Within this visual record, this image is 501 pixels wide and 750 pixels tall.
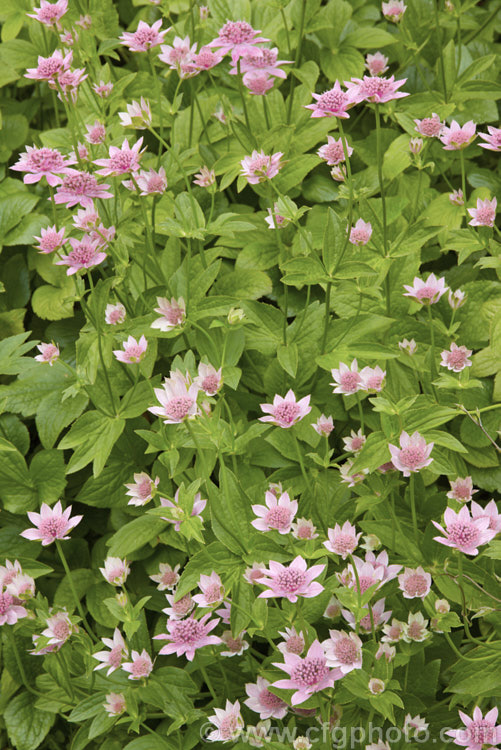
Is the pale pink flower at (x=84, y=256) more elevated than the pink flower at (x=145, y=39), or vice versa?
the pink flower at (x=145, y=39)

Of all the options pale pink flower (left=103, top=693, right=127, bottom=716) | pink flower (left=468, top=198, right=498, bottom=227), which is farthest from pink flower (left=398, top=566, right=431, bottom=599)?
pink flower (left=468, top=198, right=498, bottom=227)

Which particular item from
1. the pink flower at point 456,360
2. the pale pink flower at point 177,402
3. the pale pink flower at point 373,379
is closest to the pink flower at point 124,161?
the pale pink flower at point 177,402

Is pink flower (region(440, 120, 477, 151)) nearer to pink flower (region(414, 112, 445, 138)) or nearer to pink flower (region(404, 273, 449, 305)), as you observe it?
pink flower (region(414, 112, 445, 138))

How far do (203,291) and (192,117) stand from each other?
0.50 m

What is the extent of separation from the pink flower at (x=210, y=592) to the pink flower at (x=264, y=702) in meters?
0.16

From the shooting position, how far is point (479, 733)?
1044 mm

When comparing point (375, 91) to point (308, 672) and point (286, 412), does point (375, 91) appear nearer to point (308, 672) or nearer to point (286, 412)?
point (286, 412)

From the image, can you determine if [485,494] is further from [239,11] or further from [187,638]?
[239,11]

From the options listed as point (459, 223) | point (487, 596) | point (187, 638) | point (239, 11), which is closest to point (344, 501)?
point (487, 596)

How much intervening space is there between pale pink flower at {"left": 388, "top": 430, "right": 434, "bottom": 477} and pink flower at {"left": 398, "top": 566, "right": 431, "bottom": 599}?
7.0 inches

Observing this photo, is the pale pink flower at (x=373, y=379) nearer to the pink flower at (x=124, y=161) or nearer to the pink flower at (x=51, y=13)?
the pink flower at (x=124, y=161)

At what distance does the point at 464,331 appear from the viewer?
155 cm

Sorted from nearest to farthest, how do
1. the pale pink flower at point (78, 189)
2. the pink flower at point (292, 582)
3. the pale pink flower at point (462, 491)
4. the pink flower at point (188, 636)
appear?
1. the pink flower at point (292, 582)
2. the pink flower at point (188, 636)
3. the pale pink flower at point (462, 491)
4. the pale pink flower at point (78, 189)

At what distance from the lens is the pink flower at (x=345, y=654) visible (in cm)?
102
